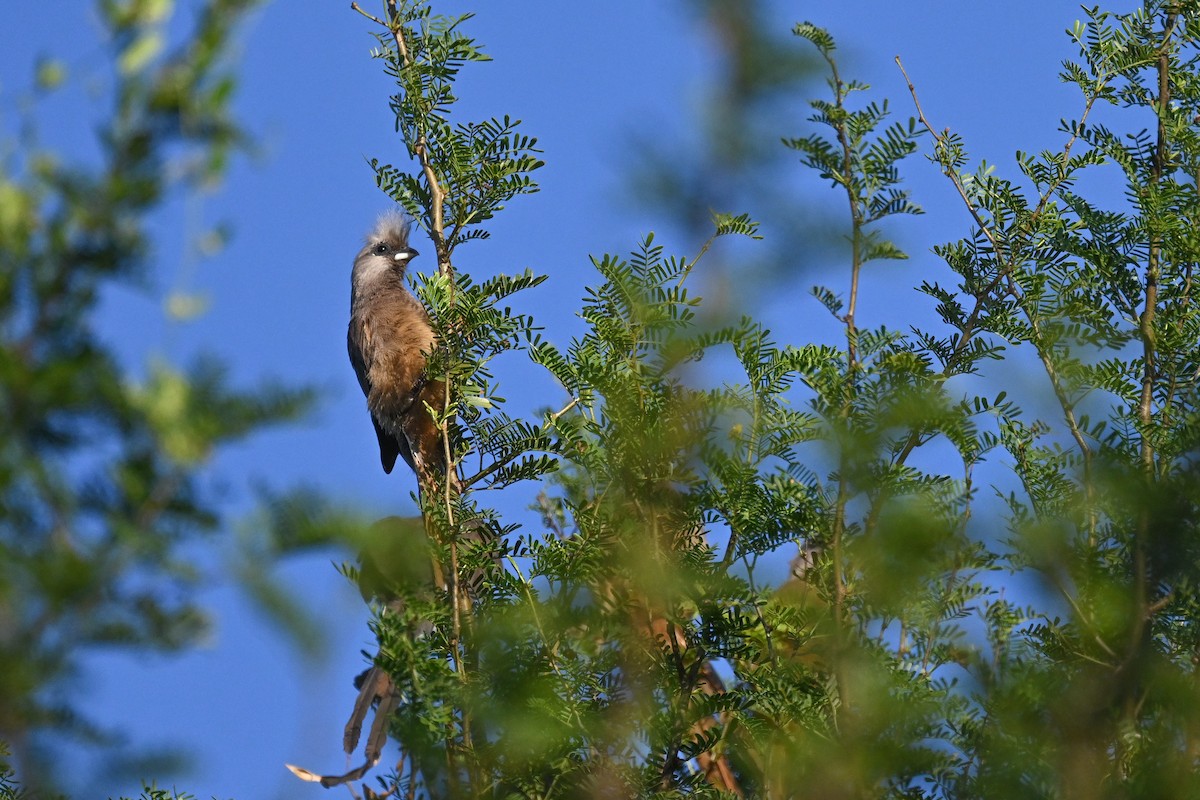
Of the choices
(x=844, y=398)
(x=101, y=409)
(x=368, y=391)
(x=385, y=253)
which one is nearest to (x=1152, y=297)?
(x=844, y=398)

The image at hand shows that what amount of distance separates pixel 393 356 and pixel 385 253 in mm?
1124

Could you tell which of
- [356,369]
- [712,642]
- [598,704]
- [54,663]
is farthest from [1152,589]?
[356,369]

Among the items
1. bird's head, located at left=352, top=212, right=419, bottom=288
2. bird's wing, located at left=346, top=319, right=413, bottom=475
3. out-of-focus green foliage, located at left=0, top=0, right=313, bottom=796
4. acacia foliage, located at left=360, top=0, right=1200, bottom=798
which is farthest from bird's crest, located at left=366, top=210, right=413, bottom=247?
out-of-focus green foliage, located at left=0, top=0, right=313, bottom=796

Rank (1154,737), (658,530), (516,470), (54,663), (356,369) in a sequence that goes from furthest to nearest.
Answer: (356,369), (516,470), (658,530), (1154,737), (54,663)

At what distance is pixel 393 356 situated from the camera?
5.86 metres

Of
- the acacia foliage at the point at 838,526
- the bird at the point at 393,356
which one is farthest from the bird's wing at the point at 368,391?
the acacia foliage at the point at 838,526

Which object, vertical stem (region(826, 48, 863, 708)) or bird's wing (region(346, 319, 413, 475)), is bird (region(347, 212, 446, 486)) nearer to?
bird's wing (region(346, 319, 413, 475))

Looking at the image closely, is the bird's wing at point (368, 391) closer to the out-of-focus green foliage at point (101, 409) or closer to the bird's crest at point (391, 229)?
the bird's crest at point (391, 229)

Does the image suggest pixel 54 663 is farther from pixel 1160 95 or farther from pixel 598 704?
pixel 1160 95

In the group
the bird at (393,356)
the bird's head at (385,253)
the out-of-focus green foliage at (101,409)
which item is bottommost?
the out-of-focus green foliage at (101,409)

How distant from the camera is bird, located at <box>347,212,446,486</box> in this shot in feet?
18.4

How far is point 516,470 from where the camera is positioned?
3.50 meters

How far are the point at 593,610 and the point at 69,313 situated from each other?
5.16 feet

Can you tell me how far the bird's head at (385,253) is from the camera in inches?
261
